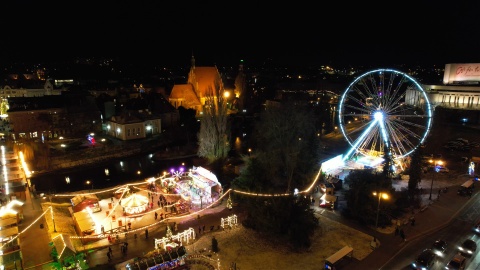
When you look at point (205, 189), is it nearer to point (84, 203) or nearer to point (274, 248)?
point (274, 248)

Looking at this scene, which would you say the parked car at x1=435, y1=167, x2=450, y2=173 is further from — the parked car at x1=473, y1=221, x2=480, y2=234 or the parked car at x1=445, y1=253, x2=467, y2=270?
the parked car at x1=445, y1=253, x2=467, y2=270

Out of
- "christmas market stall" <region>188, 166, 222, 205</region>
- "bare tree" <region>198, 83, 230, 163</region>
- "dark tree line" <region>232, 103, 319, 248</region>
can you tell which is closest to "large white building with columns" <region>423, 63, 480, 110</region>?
"dark tree line" <region>232, 103, 319, 248</region>

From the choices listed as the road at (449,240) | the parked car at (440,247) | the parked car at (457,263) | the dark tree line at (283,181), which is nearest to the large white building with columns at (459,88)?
the dark tree line at (283,181)

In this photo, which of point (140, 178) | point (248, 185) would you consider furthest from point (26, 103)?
point (248, 185)

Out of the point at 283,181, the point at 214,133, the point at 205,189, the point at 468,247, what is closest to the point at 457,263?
the point at 468,247

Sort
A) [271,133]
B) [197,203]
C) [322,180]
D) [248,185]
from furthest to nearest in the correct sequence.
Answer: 1. [271,133]
2. [322,180]
3. [197,203]
4. [248,185]

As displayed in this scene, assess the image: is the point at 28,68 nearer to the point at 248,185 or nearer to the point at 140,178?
the point at 140,178
